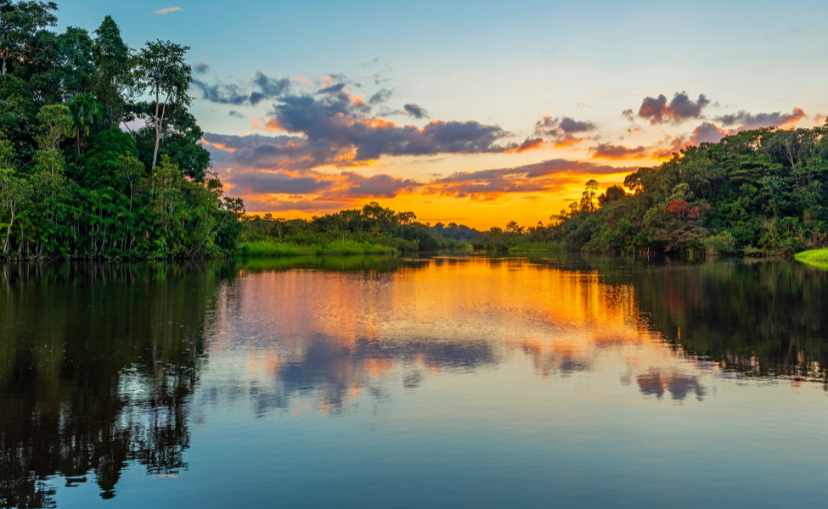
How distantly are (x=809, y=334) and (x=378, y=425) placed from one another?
11.5 m

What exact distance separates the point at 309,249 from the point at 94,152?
3759cm

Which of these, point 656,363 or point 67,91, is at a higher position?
point 67,91

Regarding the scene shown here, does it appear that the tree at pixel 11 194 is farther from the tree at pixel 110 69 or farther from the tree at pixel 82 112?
the tree at pixel 110 69

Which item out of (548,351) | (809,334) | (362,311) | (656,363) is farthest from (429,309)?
(809,334)

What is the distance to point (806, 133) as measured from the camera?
206 ft

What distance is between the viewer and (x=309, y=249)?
79188mm

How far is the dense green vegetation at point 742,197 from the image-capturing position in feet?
199

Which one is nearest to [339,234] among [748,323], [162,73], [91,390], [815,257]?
[162,73]

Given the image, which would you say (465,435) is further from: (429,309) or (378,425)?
(429,309)

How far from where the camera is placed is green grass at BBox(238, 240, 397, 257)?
226ft

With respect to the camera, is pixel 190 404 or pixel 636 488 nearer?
pixel 636 488

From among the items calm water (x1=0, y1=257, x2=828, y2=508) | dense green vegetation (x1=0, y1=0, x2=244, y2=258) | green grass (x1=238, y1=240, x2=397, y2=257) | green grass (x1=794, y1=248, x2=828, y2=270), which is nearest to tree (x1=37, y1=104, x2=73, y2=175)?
dense green vegetation (x1=0, y1=0, x2=244, y2=258)

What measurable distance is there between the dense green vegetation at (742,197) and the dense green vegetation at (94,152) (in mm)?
52106

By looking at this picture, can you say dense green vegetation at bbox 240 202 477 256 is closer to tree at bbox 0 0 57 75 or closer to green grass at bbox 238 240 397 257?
green grass at bbox 238 240 397 257
